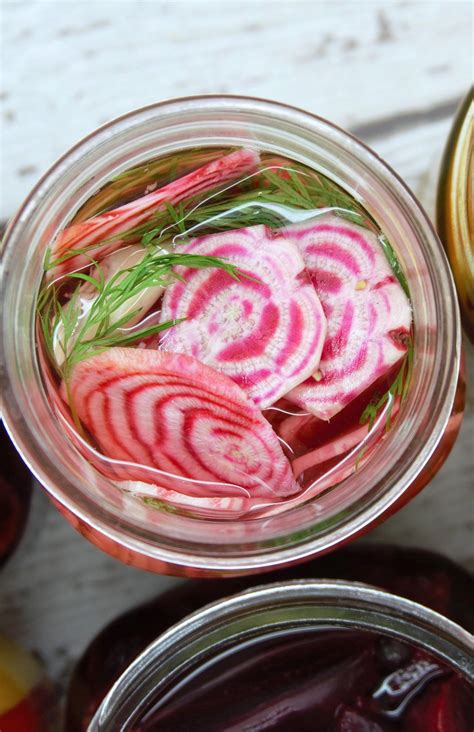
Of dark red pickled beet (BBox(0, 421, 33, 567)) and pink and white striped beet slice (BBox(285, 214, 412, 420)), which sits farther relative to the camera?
dark red pickled beet (BBox(0, 421, 33, 567))

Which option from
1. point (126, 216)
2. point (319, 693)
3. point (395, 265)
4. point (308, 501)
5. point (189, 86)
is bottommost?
point (319, 693)

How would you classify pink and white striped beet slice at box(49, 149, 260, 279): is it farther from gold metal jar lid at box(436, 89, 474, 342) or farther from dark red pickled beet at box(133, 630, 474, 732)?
dark red pickled beet at box(133, 630, 474, 732)

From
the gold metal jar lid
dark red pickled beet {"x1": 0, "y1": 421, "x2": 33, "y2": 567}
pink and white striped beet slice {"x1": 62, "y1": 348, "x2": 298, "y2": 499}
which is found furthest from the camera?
dark red pickled beet {"x1": 0, "y1": 421, "x2": 33, "y2": 567}

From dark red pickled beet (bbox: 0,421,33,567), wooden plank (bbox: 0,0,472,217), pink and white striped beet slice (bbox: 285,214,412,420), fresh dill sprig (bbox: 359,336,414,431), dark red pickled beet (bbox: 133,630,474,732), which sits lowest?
dark red pickled beet (bbox: 133,630,474,732)

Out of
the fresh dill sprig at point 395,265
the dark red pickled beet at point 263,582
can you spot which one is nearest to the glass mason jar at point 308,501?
the fresh dill sprig at point 395,265

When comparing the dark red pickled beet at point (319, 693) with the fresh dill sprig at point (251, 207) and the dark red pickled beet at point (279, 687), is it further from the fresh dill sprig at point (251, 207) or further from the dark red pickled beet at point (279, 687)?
the fresh dill sprig at point (251, 207)

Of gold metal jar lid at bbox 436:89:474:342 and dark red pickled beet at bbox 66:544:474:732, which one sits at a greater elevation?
gold metal jar lid at bbox 436:89:474:342

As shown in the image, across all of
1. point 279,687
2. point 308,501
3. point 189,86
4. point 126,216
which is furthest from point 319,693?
point 189,86

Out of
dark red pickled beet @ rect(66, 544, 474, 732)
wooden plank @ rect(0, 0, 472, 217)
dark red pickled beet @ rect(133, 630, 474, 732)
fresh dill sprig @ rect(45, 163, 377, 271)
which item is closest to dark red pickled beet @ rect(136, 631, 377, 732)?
dark red pickled beet @ rect(133, 630, 474, 732)

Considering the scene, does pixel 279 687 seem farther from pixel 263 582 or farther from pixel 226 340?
pixel 226 340
